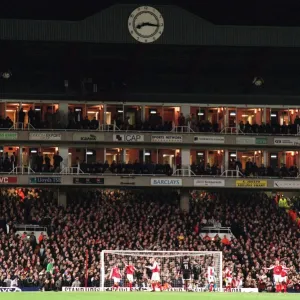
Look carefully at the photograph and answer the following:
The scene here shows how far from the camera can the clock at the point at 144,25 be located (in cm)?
6556

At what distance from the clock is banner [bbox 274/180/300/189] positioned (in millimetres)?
14227

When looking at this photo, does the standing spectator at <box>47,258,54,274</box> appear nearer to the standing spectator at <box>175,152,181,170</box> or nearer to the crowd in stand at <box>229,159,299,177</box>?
the standing spectator at <box>175,152,181,170</box>

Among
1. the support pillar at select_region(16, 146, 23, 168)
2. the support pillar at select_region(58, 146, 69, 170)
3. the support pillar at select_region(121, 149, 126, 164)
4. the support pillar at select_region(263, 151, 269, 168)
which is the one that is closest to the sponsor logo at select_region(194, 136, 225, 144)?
the support pillar at select_region(263, 151, 269, 168)

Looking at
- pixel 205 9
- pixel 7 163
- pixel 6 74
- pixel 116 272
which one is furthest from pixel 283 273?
pixel 205 9

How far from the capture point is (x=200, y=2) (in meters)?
74.2

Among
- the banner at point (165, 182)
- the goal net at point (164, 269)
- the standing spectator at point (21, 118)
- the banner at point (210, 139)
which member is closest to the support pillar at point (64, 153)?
the standing spectator at point (21, 118)

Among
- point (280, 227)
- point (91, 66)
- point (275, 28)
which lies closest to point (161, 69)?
point (91, 66)

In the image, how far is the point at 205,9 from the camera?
7569 cm

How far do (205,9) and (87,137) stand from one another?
46.0ft

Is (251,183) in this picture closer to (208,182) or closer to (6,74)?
(208,182)

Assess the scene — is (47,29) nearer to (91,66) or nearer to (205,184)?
(91,66)

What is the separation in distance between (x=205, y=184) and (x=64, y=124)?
11.3m

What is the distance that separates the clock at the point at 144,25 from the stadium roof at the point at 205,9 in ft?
14.4

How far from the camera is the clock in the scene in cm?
6556
